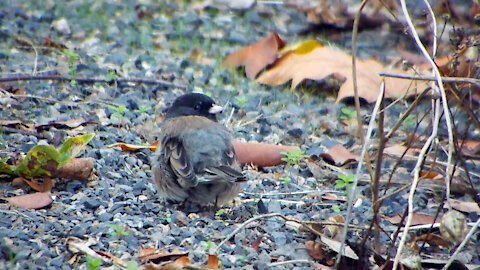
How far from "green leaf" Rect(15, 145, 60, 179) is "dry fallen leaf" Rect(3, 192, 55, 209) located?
18 cm

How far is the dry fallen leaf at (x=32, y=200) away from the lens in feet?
12.3

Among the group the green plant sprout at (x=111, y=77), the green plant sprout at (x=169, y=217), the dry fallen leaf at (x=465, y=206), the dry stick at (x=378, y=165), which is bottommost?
the green plant sprout at (x=169, y=217)

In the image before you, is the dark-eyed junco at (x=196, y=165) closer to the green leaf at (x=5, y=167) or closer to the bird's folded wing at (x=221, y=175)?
the bird's folded wing at (x=221, y=175)

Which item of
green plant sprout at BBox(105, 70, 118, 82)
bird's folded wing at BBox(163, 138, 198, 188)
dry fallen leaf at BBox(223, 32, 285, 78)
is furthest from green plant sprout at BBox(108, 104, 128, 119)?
dry fallen leaf at BBox(223, 32, 285, 78)

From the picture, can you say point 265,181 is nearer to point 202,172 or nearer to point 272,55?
point 202,172

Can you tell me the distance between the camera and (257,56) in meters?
6.20

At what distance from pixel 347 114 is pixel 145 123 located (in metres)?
1.59

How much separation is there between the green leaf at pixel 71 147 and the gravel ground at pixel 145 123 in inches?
7.7

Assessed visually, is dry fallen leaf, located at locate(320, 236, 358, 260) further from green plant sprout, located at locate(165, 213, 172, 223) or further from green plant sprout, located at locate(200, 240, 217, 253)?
green plant sprout, located at locate(165, 213, 172, 223)

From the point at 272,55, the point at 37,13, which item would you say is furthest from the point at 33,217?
the point at 37,13

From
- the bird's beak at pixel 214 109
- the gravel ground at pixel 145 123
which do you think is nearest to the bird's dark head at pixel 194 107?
the bird's beak at pixel 214 109

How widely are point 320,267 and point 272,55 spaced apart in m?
3.01

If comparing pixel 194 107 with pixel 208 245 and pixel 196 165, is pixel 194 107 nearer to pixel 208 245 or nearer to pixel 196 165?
pixel 196 165

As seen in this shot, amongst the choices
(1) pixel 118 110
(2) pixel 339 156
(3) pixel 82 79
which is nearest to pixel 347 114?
(2) pixel 339 156
